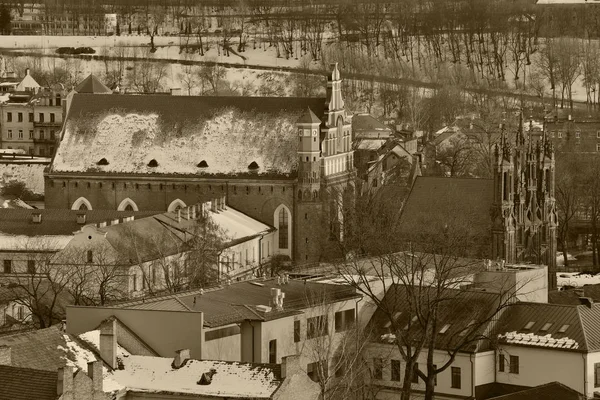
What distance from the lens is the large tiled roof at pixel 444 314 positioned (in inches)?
2608

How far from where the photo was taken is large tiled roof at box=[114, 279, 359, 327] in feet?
209

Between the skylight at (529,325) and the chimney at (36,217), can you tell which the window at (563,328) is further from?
the chimney at (36,217)

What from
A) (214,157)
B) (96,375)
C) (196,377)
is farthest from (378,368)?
(214,157)

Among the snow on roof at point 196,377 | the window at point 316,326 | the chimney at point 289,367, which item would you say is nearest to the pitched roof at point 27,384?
the snow on roof at point 196,377

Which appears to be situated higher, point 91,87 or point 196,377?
point 91,87

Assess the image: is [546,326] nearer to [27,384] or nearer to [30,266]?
[27,384]

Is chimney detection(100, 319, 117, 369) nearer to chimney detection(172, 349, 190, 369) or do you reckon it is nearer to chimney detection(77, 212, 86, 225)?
chimney detection(172, 349, 190, 369)

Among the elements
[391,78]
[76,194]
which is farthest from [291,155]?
[391,78]

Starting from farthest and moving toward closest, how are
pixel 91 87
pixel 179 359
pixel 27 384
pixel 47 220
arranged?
pixel 91 87
pixel 47 220
pixel 179 359
pixel 27 384

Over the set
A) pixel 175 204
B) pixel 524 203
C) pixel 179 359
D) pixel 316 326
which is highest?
pixel 179 359

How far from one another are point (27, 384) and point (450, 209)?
46.9 metres

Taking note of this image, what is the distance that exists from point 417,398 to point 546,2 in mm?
134824

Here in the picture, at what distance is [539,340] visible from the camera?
66250mm

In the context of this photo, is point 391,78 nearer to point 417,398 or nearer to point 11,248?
point 11,248
